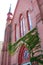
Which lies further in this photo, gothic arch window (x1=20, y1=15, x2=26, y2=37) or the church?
gothic arch window (x1=20, y1=15, x2=26, y2=37)

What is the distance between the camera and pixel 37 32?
34.4ft

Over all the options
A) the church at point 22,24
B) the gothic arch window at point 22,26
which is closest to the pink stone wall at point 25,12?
the church at point 22,24

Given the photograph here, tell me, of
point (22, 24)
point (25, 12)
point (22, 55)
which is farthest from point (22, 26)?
point (22, 55)

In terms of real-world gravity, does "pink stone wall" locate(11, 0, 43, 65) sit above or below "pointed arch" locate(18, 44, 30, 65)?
above

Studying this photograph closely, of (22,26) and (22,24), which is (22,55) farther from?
(22,24)

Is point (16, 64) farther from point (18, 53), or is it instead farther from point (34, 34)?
point (34, 34)

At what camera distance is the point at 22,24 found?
45.3 feet

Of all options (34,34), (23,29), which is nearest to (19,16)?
(23,29)

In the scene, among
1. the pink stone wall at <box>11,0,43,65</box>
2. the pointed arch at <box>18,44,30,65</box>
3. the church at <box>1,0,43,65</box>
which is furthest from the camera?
the pointed arch at <box>18,44,30,65</box>

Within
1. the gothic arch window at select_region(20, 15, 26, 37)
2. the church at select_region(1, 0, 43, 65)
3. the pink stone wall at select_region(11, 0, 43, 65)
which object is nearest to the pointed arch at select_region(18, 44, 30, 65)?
the church at select_region(1, 0, 43, 65)

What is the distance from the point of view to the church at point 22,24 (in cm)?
1069

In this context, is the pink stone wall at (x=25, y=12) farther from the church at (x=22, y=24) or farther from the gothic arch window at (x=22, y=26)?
the gothic arch window at (x=22, y=26)

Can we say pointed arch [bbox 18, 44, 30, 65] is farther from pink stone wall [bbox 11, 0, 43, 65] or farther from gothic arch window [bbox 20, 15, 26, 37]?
gothic arch window [bbox 20, 15, 26, 37]

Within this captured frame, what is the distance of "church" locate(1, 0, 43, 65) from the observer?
10687 mm
